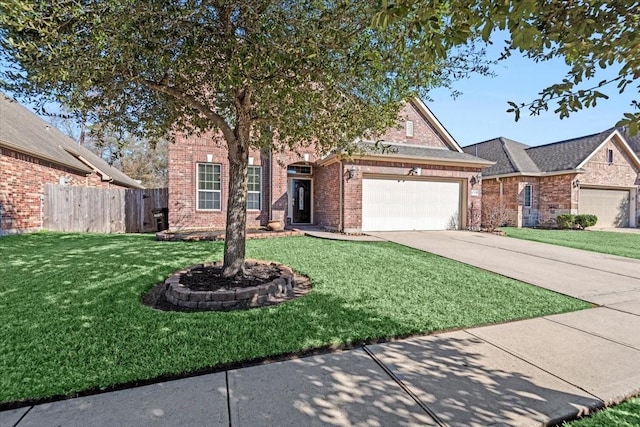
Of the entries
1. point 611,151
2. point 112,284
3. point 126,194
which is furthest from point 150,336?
point 611,151

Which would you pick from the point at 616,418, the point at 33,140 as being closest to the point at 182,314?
the point at 616,418

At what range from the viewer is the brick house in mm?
12102

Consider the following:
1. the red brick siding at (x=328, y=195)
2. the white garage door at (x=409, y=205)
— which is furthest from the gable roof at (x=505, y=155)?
the red brick siding at (x=328, y=195)

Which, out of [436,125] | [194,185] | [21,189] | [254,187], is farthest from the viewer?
[436,125]

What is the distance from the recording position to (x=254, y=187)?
13383 millimetres

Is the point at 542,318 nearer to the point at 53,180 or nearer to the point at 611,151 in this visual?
the point at 53,180

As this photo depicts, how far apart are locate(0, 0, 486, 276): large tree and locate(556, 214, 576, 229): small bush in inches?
621

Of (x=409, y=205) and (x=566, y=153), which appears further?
(x=566, y=153)

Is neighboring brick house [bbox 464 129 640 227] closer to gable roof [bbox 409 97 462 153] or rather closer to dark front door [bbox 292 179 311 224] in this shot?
gable roof [bbox 409 97 462 153]

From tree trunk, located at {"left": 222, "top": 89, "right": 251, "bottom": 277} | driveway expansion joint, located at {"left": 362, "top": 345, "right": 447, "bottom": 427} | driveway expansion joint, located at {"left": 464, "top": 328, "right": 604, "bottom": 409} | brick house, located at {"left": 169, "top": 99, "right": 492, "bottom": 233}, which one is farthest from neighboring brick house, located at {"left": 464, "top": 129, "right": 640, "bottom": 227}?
driveway expansion joint, located at {"left": 362, "top": 345, "right": 447, "bottom": 427}

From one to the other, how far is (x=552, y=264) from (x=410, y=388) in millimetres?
6861

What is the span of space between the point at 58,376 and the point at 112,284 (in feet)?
9.13

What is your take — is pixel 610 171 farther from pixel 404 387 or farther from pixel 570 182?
pixel 404 387

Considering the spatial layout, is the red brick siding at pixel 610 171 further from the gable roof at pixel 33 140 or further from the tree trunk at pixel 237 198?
the gable roof at pixel 33 140
